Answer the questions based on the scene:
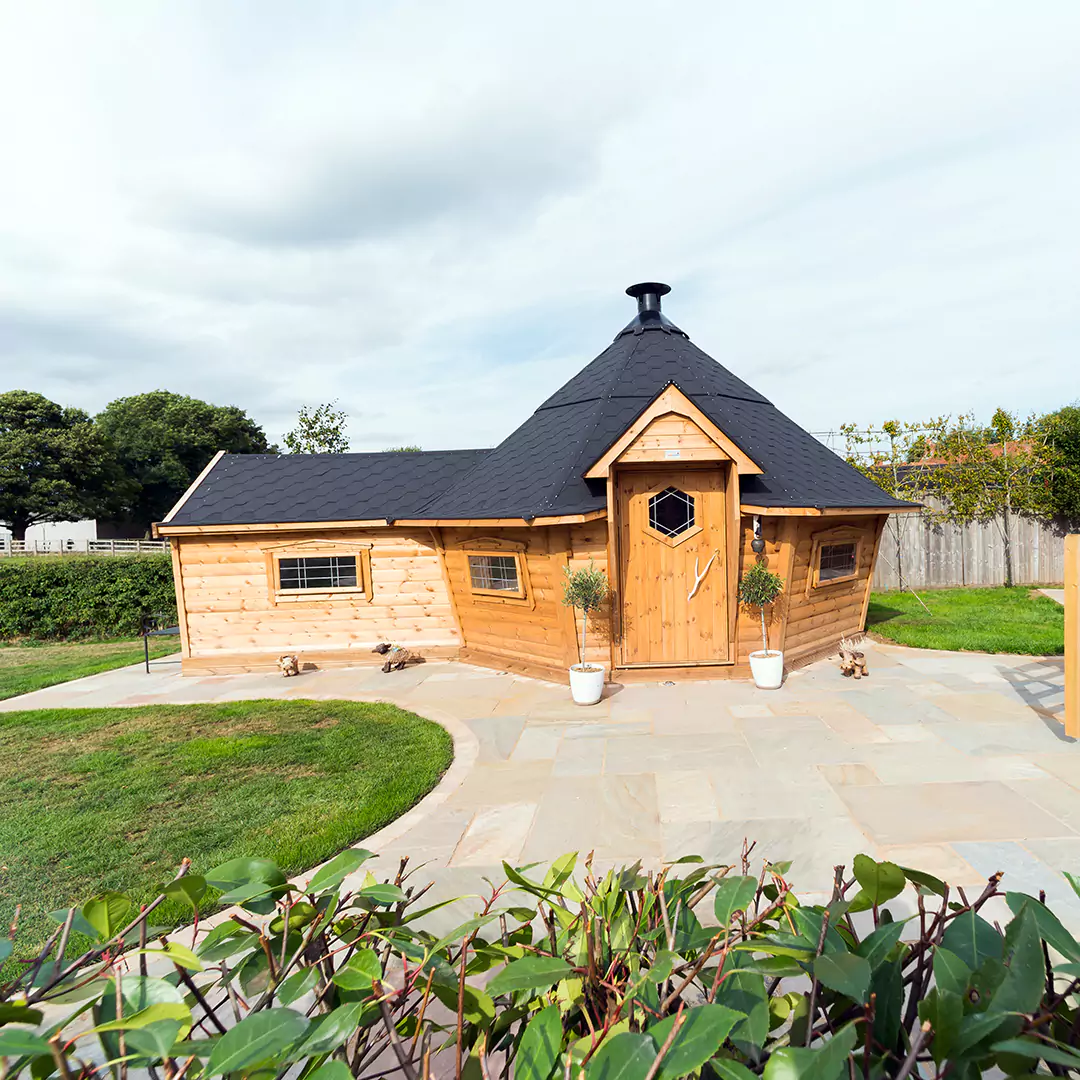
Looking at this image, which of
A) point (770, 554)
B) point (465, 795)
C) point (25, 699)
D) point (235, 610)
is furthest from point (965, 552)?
point (25, 699)

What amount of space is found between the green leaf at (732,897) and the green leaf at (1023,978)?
38 centimetres

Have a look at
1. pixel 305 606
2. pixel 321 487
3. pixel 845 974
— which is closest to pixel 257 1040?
pixel 845 974

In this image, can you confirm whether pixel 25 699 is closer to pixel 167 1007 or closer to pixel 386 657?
pixel 386 657

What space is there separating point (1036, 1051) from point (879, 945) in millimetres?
305

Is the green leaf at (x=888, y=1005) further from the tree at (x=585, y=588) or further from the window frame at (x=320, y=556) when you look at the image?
the window frame at (x=320, y=556)

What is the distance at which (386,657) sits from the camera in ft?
34.2

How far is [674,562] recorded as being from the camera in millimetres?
8516

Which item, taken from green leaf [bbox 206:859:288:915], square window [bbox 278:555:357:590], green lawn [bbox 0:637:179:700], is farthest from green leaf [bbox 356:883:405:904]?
green lawn [bbox 0:637:179:700]

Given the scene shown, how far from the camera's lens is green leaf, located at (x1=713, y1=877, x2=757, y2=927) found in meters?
1.12

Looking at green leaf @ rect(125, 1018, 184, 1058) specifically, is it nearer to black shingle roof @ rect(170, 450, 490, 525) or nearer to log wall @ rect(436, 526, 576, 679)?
log wall @ rect(436, 526, 576, 679)

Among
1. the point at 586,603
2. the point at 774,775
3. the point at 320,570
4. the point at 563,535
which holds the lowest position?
the point at 774,775

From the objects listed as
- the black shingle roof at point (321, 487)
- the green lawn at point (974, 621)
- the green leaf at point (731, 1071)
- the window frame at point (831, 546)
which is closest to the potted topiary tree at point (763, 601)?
the window frame at point (831, 546)

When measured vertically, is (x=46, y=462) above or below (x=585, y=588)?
above

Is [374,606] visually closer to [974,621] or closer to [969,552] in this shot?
[974,621]
